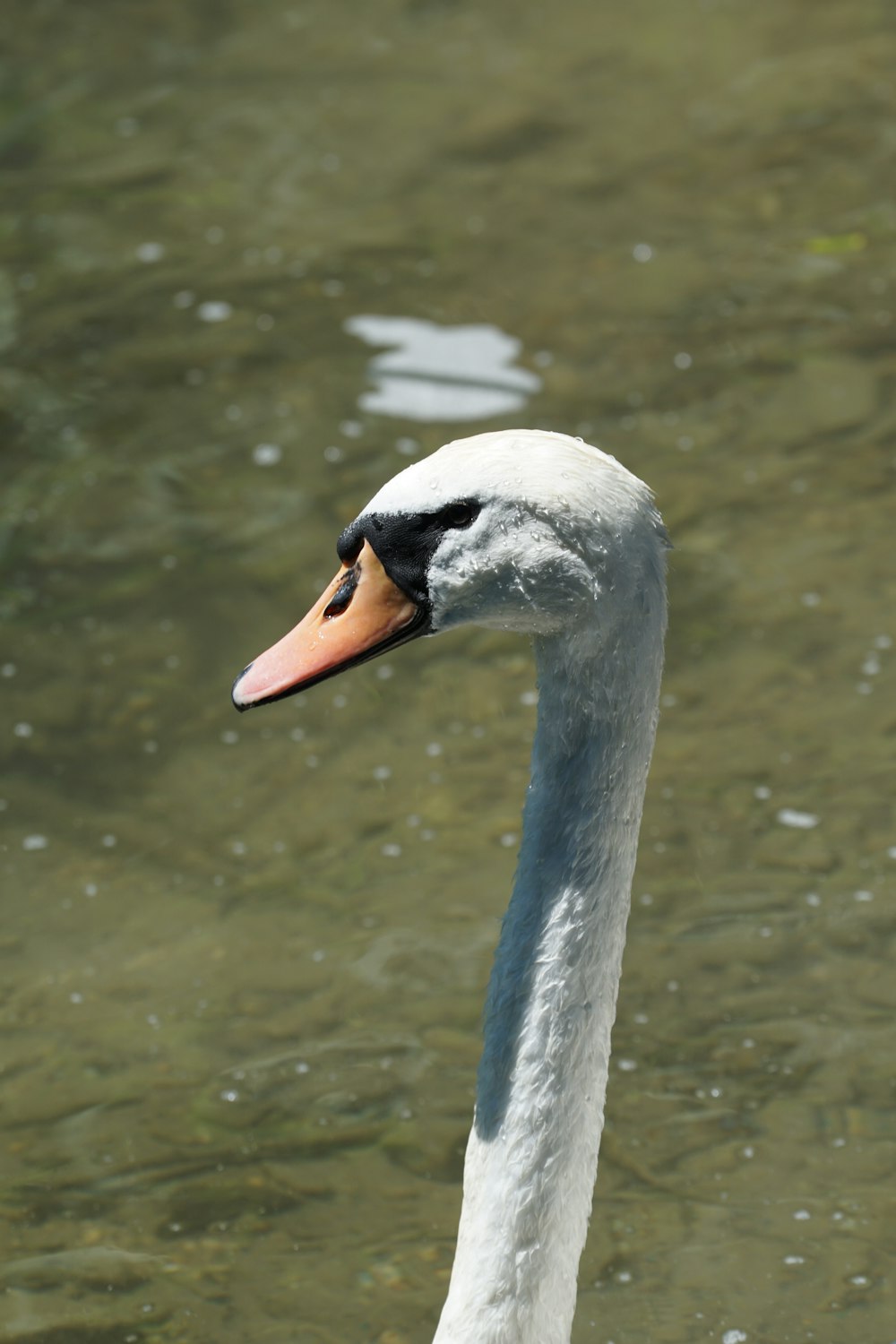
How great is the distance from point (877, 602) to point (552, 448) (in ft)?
13.1

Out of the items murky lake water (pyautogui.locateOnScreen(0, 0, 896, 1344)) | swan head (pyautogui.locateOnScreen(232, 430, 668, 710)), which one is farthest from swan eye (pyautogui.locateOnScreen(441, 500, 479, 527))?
murky lake water (pyautogui.locateOnScreen(0, 0, 896, 1344))

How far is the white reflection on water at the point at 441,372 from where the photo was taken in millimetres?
8133

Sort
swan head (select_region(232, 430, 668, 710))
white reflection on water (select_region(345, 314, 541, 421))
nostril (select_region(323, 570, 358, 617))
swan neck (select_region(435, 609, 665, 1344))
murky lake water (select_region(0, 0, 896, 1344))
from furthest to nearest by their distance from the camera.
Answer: white reflection on water (select_region(345, 314, 541, 421)) → murky lake water (select_region(0, 0, 896, 1344)) → nostril (select_region(323, 570, 358, 617)) → swan neck (select_region(435, 609, 665, 1344)) → swan head (select_region(232, 430, 668, 710))

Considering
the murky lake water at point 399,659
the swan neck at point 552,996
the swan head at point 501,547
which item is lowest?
the murky lake water at point 399,659

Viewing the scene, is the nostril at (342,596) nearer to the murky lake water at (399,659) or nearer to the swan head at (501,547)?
the swan head at (501,547)

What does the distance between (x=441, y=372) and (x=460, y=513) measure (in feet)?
17.2

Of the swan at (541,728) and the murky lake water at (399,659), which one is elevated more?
the swan at (541,728)

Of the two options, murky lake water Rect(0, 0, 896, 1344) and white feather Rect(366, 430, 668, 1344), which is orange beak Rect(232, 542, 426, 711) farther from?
murky lake water Rect(0, 0, 896, 1344)

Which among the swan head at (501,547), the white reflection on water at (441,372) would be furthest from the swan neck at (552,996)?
the white reflection on water at (441,372)

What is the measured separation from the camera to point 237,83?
10758mm

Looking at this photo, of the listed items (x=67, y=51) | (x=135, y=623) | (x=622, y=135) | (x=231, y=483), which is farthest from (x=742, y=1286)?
(x=67, y=51)

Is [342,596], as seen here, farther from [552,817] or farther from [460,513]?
[552,817]

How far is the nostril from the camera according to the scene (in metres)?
3.38

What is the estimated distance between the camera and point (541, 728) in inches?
130
